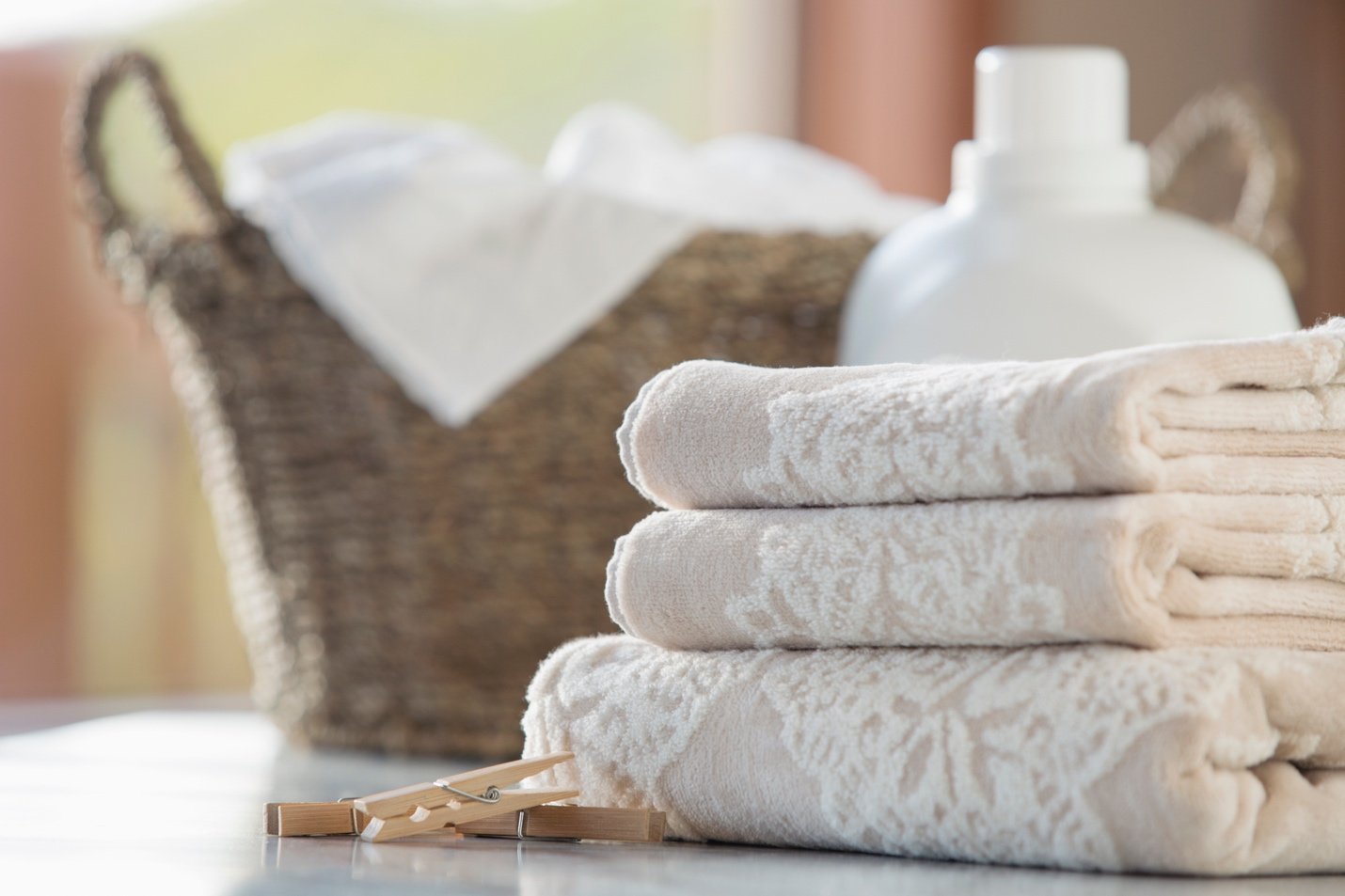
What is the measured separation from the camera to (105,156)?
1.03 metres

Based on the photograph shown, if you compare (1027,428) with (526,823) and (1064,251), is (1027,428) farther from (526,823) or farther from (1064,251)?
(1064,251)

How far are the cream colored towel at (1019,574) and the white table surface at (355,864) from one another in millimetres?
63

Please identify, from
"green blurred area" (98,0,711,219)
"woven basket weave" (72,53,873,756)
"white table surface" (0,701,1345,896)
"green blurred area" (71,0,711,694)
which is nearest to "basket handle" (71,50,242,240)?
"woven basket weave" (72,53,873,756)

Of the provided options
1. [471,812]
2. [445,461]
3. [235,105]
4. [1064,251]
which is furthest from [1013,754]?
[235,105]

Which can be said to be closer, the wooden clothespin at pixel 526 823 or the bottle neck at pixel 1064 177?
the wooden clothespin at pixel 526 823

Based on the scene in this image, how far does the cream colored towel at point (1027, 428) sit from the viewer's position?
1.48 feet

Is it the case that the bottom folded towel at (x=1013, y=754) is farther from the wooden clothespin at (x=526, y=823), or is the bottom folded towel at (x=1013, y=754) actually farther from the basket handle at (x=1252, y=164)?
the basket handle at (x=1252, y=164)

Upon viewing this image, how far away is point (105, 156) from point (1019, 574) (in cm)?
74

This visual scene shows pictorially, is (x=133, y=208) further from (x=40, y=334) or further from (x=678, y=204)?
(x=40, y=334)

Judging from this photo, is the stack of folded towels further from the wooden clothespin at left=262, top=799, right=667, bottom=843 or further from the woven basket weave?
the woven basket weave

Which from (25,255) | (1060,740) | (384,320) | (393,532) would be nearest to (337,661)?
(393,532)

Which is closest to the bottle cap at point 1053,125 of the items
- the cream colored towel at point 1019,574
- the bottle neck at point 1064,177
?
the bottle neck at point 1064,177

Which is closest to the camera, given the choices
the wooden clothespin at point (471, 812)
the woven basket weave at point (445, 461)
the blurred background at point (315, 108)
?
the wooden clothespin at point (471, 812)

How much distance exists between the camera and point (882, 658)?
51cm
